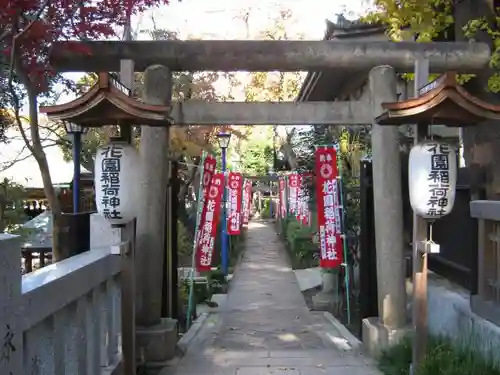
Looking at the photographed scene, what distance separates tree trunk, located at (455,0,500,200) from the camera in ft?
23.4

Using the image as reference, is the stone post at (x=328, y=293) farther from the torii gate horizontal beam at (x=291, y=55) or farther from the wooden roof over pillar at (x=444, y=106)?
the wooden roof over pillar at (x=444, y=106)

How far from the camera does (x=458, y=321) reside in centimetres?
662

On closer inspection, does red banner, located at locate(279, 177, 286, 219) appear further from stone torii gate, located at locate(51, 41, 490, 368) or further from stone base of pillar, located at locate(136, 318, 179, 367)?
stone base of pillar, located at locate(136, 318, 179, 367)

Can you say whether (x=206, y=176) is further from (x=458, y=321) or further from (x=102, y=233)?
(x=458, y=321)

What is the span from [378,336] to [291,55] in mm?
3776

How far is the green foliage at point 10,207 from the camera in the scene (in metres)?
7.93

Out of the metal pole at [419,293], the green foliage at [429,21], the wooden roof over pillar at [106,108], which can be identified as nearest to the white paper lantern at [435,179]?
the metal pole at [419,293]

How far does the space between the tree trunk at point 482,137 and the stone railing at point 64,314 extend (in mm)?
4484

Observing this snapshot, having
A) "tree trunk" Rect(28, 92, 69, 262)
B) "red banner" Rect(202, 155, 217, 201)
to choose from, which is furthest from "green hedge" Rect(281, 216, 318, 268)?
"tree trunk" Rect(28, 92, 69, 262)

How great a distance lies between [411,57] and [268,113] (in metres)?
1.96

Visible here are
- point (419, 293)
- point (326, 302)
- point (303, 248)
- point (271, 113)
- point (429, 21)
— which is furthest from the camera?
point (303, 248)

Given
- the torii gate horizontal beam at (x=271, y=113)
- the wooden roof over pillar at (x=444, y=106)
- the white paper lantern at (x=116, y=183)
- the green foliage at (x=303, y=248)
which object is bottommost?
the green foliage at (x=303, y=248)

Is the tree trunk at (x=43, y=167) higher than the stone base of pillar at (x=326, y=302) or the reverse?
higher

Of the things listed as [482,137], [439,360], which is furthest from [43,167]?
[482,137]
